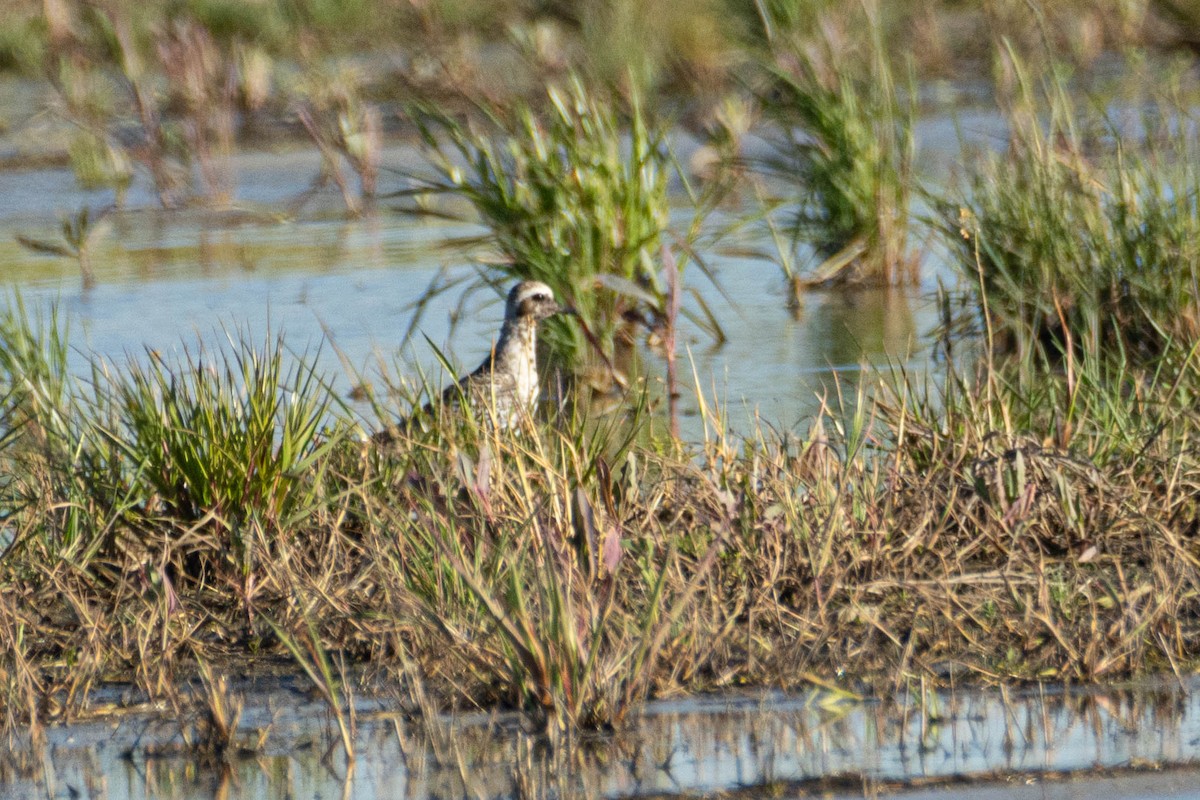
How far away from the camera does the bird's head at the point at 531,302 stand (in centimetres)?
719

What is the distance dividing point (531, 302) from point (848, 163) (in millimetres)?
2401

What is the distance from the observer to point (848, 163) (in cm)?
899

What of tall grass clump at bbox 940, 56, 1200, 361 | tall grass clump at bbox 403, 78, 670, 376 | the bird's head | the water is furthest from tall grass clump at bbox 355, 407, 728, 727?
tall grass clump at bbox 403, 78, 670, 376

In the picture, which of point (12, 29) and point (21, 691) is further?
point (12, 29)

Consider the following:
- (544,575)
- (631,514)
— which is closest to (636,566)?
(631,514)

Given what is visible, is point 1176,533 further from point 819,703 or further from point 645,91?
point 645,91

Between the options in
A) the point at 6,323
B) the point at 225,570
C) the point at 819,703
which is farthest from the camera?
the point at 6,323

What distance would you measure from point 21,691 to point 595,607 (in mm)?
1206

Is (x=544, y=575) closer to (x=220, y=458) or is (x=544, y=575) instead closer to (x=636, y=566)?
(x=636, y=566)

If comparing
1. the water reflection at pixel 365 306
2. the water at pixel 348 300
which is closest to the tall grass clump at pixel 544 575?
the water at pixel 348 300

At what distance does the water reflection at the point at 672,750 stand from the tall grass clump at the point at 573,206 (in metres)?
3.75

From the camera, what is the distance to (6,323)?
619 centimetres

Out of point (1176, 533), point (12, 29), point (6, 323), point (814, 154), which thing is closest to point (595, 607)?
point (1176, 533)

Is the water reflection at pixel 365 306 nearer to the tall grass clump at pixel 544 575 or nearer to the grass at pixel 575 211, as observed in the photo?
the grass at pixel 575 211
